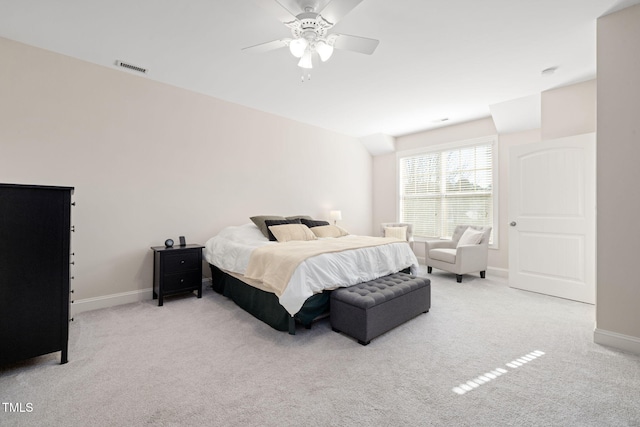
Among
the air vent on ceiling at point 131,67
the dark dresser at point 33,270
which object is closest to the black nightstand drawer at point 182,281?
the dark dresser at point 33,270

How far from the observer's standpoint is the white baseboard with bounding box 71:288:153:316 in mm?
3150

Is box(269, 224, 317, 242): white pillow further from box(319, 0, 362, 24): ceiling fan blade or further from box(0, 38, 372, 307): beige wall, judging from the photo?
box(319, 0, 362, 24): ceiling fan blade

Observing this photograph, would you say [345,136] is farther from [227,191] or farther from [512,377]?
[512,377]

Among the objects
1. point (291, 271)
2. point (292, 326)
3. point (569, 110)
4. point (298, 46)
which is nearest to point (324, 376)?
point (292, 326)

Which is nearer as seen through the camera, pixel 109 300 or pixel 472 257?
pixel 109 300

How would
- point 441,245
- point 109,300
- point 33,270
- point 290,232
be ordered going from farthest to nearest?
point 441,245
point 290,232
point 109,300
point 33,270

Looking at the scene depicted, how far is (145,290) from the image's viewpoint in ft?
12.0

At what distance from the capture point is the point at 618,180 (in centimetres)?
237

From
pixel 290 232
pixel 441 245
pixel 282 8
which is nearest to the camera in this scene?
pixel 282 8

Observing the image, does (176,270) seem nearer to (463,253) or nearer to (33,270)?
(33,270)

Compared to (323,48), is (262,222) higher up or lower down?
lower down

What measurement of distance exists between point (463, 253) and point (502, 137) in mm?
2241

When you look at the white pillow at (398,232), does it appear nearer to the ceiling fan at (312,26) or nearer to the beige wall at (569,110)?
the beige wall at (569,110)

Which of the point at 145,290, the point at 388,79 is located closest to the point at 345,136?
the point at 388,79
